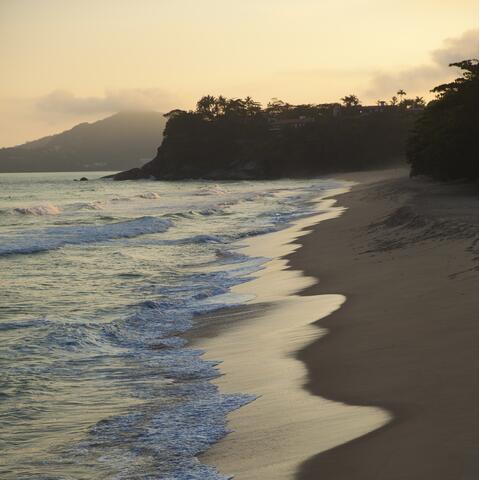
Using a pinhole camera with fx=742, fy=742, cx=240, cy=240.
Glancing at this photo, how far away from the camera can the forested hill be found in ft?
473

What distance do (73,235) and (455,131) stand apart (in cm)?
1997

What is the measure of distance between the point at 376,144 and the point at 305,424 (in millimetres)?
144100

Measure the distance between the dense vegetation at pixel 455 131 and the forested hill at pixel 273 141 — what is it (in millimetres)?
95548

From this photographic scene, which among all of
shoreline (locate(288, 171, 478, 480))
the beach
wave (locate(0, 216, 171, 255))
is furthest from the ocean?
wave (locate(0, 216, 171, 255))

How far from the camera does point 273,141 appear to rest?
150125mm

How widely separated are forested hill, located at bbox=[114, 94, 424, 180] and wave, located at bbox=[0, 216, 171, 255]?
349 ft

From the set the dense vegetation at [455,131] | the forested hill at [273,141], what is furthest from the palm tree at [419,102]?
the dense vegetation at [455,131]

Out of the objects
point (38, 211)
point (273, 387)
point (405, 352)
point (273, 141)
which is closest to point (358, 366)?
point (405, 352)

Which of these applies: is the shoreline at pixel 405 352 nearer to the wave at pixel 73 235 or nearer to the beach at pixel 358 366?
the beach at pixel 358 366

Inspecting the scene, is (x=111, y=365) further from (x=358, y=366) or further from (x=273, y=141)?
(x=273, y=141)

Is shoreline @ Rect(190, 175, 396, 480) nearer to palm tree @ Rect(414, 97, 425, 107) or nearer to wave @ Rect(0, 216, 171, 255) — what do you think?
wave @ Rect(0, 216, 171, 255)

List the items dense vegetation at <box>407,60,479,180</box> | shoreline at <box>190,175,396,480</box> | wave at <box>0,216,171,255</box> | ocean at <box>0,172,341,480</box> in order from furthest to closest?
dense vegetation at <box>407,60,479,180</box> → wave at <box>0,216,171,255</box> → ocean at <box>0,172,341,480</box> → shoreline at <box>190,175,396,480</box>

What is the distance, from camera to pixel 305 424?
6320 millimetres

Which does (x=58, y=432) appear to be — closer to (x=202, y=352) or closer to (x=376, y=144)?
(x=202, y=352)
